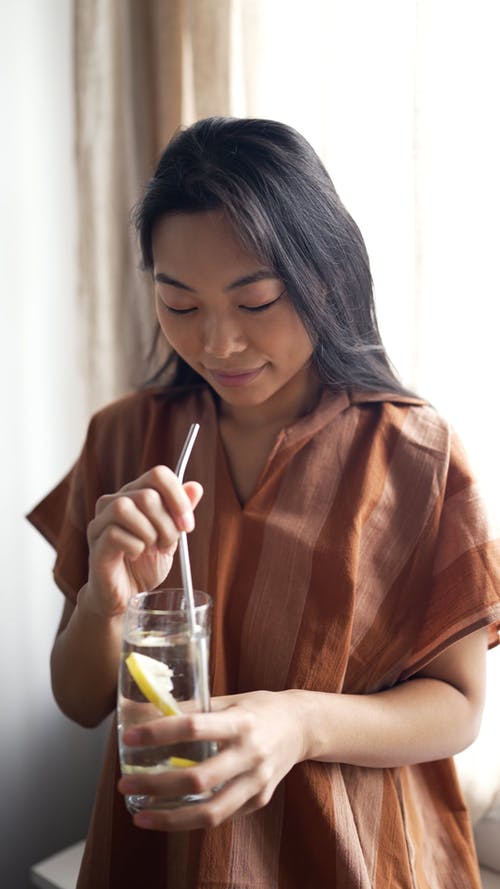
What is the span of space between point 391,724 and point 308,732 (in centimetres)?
13

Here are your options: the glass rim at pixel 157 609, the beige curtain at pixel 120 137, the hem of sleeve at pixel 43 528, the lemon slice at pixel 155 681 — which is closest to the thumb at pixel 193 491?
the glass rim at pixel 157 609

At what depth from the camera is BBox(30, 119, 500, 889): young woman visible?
0.91 m

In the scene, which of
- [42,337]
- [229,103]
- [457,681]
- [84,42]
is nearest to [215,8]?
[229,103]

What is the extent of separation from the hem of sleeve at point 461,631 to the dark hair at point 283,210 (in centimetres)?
34

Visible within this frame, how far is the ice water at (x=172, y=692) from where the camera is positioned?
2.22ft

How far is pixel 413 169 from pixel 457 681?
70 centimetres

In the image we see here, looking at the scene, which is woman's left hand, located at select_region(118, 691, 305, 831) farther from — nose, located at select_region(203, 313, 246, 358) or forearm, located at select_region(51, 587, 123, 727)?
nose, located at select_region(203, 313, 246, 358)

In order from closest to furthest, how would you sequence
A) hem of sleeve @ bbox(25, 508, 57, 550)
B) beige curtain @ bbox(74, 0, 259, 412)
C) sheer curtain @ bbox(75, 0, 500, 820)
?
1. sheer curtain @ bbox(75, 0, 500, 820)
2. hem of sleeve @ bbox(25, 508, 57, 550)
3. beige curtain @ bbox(74, 0, 259, 412)

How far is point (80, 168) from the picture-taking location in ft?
5.57

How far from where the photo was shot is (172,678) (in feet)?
2.24

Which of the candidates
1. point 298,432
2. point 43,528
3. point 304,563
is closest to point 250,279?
→ point 298,432

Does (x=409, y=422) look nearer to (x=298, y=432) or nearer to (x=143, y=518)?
(x=298, y=432)

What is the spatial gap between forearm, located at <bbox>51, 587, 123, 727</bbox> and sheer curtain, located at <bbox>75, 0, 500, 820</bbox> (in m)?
0.48

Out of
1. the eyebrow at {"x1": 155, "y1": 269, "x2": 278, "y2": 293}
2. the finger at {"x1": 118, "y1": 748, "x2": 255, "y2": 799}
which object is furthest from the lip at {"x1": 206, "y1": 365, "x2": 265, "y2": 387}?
the finger at {"x1": 118, "y1": 748, "x2": 255, "y2": 799}
